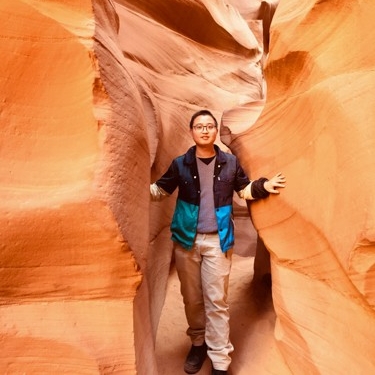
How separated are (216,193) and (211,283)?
0.65 m

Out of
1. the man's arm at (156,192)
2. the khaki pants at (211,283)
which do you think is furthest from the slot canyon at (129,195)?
the man's arm at (156,192)

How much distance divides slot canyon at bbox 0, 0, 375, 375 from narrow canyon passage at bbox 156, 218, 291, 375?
19 millimetres

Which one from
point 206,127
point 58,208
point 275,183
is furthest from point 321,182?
point 58,208

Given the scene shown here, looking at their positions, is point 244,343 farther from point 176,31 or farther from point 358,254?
point 176,31

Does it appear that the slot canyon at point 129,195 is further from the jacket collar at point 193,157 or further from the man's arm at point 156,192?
the man's arm at point 156,192

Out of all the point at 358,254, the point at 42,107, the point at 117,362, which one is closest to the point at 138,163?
the point at 42,107

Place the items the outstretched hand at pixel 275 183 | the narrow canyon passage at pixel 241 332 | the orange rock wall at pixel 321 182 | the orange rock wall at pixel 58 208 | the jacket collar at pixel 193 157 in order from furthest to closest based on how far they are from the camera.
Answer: the narrow canyon passage at pixel 241 332 < the jacket collar at pixel 193 157 < the outstretched hand at pixel 275 183 < the orange rock wall at pixel 321 182 < the orange rock wall at pixel 58 208

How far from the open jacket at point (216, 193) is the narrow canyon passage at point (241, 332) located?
0.97 meters

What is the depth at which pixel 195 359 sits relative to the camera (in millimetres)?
2992

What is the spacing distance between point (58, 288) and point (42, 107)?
38.2 inches

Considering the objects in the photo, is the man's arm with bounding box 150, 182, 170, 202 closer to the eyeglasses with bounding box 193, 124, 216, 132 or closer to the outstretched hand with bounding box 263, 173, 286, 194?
the eyeglasses with bounding box 193, 124, 216, 132

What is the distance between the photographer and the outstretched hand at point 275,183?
9.03 feet

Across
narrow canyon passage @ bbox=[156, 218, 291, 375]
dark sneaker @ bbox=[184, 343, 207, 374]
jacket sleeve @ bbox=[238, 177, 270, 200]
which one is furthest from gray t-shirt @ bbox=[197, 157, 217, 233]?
narrow canyon passage @ bbox=[156, 218, 291, 375]

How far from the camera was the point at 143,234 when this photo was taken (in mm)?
2252
